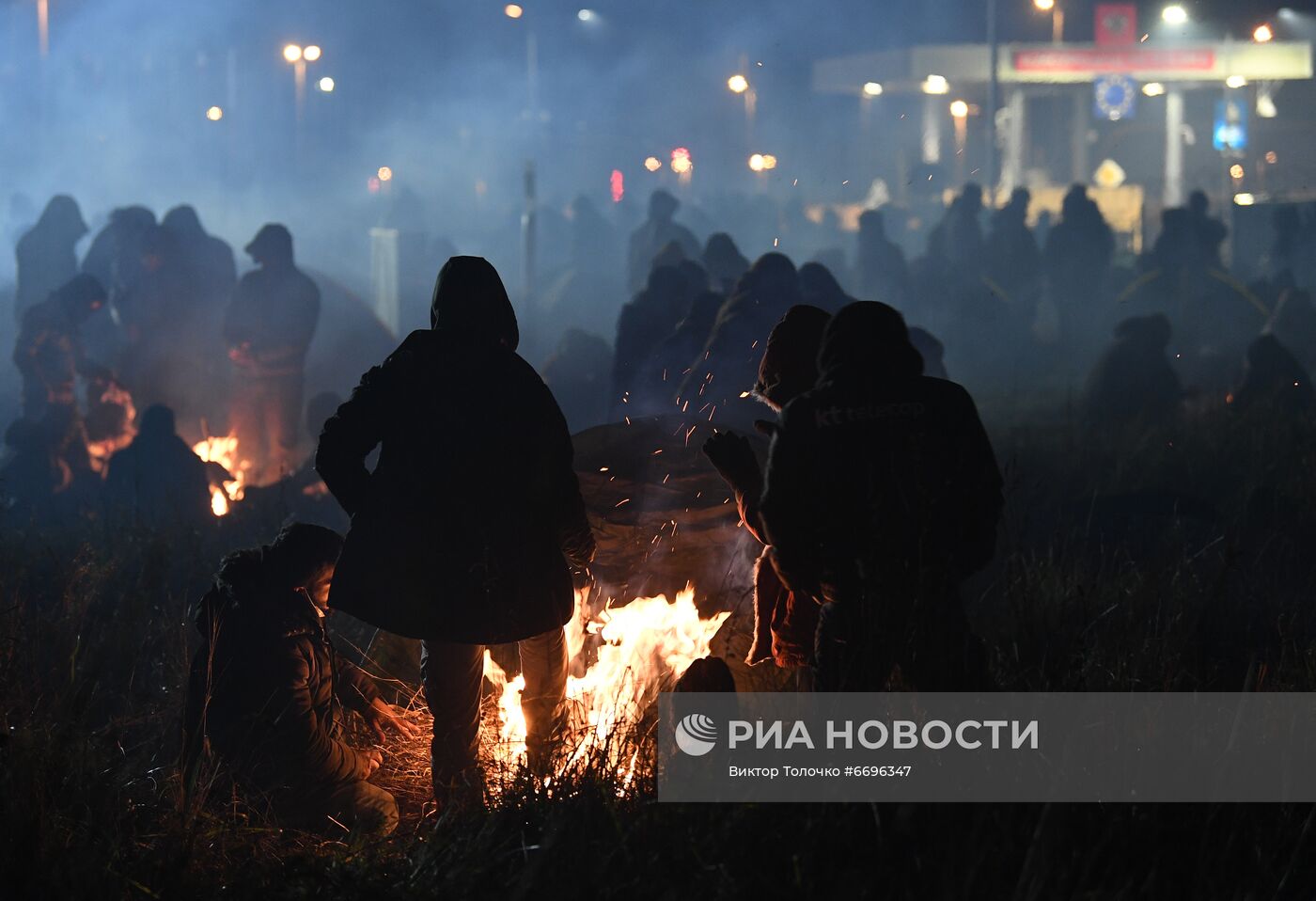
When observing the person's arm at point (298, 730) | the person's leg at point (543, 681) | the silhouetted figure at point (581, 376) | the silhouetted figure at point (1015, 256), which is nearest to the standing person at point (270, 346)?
the silhouetted figure at point (581, 376)

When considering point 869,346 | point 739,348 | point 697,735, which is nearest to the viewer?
point 869,346

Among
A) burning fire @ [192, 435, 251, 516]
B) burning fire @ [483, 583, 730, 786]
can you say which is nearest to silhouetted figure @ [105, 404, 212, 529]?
burning fire @ [192, 435, 251, 516]

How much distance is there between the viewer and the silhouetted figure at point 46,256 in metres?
14.1

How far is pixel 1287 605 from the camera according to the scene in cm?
586

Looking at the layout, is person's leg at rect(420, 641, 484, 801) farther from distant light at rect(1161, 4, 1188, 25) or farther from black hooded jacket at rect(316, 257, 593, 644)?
distant light at rect(1161, 4, 1188, 25)

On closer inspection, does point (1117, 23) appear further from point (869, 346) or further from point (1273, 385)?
point (869, 346)

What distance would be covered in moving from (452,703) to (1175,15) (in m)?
39.2

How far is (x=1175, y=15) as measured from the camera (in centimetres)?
3719

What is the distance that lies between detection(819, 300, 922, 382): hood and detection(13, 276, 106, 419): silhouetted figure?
9.18m

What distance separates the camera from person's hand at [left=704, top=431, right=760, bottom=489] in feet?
13.5

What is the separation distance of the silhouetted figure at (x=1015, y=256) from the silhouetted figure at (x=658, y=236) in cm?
425

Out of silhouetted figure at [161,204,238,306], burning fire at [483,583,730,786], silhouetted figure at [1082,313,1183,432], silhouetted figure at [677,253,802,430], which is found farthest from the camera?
silhouetted figure at [161,204,238,306]

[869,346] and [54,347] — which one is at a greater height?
[869,346]

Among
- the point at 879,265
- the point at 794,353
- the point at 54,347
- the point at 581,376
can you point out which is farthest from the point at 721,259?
the point at 794,353
